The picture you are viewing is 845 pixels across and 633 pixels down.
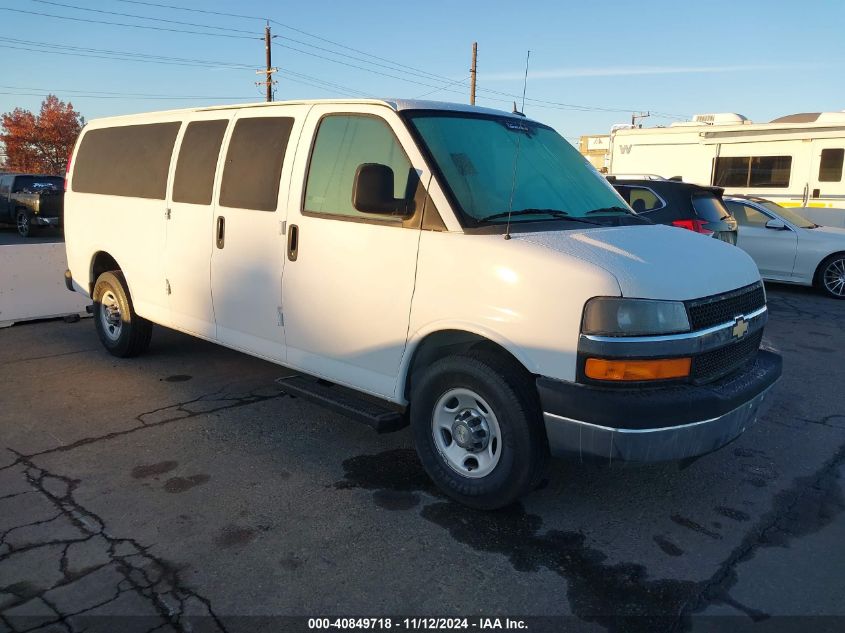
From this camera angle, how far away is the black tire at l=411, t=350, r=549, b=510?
341 centimetres

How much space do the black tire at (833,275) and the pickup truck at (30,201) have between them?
18.3m

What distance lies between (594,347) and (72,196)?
5.69 meters

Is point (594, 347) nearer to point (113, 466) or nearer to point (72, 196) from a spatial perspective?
point (113, 466)

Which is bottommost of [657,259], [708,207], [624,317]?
[624,317]

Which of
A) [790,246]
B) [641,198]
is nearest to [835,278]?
[790,246]

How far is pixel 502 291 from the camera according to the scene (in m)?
3.43

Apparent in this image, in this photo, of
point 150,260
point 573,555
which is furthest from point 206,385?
point 573,555

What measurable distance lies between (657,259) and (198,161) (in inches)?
138

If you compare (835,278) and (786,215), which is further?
(786,215)

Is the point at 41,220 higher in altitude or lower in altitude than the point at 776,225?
lower

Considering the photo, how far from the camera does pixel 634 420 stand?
315 cm

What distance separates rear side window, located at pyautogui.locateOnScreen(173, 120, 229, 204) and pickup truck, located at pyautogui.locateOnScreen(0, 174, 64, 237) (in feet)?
52.6

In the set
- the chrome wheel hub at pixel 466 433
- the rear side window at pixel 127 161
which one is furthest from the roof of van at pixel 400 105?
the chrome wheel hub at pixel 466 433

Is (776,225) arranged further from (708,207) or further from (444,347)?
(444,347)
